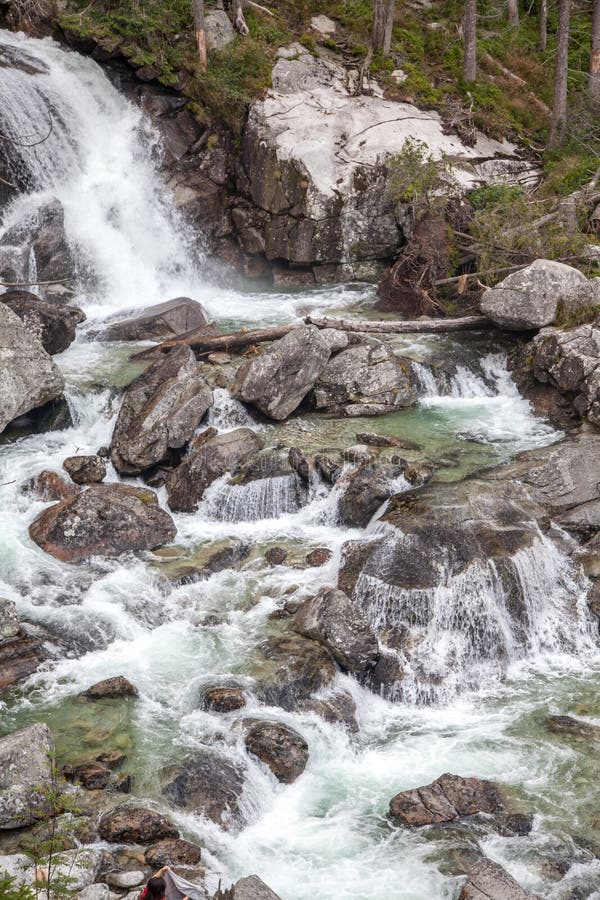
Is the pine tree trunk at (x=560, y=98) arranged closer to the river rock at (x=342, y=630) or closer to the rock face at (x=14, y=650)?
the river rock at (x=342, y=630)

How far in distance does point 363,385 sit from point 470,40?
15.6m

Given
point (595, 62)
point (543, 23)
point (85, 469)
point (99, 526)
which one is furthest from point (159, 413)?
point (543, 23)

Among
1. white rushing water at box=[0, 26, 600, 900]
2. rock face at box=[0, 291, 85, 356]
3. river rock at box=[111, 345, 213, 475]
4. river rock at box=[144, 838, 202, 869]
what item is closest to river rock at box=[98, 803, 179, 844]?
river rock at box=[144, 838, 202, 869]

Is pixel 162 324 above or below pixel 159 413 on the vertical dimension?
above

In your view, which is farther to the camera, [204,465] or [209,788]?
[204,465]

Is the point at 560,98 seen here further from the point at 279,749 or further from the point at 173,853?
the point at 173,853

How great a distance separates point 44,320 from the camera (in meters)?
17.9

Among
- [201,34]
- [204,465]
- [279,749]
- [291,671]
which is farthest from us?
[201,34]

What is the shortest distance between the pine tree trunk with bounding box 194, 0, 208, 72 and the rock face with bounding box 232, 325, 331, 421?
42.6 ft

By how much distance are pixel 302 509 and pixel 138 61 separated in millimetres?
16367

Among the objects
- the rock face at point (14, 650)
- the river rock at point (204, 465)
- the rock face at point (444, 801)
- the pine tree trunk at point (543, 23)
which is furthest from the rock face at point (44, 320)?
the pine tree trunk at point (543, 23)

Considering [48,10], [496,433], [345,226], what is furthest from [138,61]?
[496,433]

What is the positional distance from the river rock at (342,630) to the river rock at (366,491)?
94.2 inches

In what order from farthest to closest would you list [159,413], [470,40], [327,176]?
1. [470,40]
2. [327,176]
3. [159,413]
